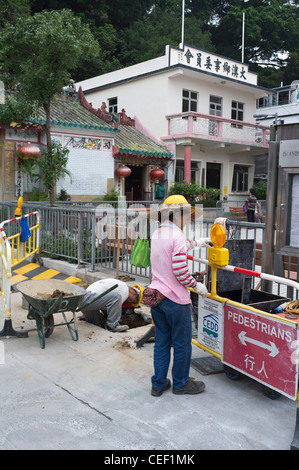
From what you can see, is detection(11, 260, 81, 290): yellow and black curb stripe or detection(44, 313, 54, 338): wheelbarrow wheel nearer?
detection(44, 313, 54, 338): wheelbarrow wheel

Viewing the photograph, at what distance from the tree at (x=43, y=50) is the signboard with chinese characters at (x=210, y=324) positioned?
761 centimetres

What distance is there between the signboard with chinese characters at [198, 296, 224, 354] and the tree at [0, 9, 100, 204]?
7.61 m

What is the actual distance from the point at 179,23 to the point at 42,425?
117ft

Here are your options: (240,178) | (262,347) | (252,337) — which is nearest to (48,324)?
(252,337)

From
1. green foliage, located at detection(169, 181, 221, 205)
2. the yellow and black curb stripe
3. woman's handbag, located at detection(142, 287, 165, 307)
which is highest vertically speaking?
green foliage, located at detection(169, 181, 221, 205)

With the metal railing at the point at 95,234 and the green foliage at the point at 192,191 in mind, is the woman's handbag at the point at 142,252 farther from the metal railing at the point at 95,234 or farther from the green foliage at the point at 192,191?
the green foliage at the point at 192,191

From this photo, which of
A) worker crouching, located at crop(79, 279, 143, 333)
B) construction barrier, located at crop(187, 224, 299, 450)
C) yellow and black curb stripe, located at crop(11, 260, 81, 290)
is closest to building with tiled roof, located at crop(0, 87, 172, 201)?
yellow and black curb stripe, located at crop(11, 260, 81, 290)

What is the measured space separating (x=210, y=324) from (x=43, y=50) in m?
8.34

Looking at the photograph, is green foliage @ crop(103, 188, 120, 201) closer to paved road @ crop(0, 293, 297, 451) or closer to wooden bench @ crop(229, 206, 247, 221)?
wooden bench @ crop(229, 206, 247, 221)

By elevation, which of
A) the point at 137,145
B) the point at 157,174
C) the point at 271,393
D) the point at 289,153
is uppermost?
the point at 137,145

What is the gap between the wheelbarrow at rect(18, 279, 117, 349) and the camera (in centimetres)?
493

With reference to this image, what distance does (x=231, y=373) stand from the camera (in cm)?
415

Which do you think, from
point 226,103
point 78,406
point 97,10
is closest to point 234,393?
point 78,406

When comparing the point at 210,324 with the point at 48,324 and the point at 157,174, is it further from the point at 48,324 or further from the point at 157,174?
the point at 157,174
